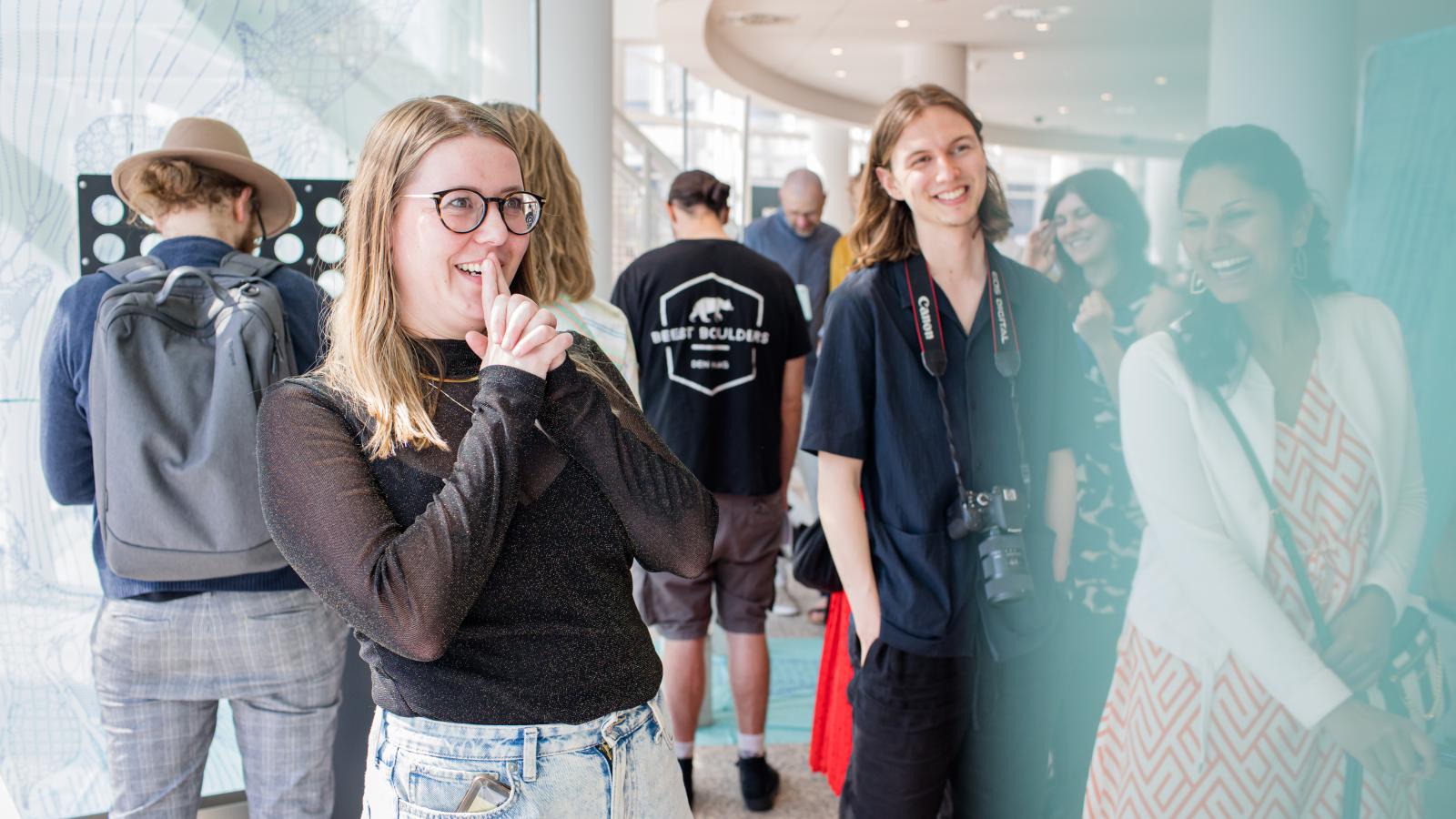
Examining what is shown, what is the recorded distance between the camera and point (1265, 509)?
38.5 inches

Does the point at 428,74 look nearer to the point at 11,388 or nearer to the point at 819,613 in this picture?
the point at 11,388

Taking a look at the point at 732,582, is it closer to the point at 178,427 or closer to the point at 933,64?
the point at 178,427

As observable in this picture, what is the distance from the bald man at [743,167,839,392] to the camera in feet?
19.1

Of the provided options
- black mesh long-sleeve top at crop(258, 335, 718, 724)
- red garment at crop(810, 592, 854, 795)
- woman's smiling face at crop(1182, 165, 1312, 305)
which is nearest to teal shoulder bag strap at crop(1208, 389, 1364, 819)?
woman's smiling face at crop(1182, 165, 1312, 305)

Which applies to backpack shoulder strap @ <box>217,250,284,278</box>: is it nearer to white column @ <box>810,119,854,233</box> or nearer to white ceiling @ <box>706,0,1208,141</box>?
white ceiling @ <box>706,0,1208,141</box>

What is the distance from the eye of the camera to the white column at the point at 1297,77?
845mm

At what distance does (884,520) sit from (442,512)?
982 millimetres

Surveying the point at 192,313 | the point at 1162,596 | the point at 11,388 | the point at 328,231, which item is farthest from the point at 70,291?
the point at 1162,596

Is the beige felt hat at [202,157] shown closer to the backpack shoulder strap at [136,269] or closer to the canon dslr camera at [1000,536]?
the backpack shoulder strap at [136,269]

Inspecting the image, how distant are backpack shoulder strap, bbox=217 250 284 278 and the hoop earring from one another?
6.02 ft

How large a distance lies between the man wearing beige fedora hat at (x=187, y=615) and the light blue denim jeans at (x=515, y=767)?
82cm

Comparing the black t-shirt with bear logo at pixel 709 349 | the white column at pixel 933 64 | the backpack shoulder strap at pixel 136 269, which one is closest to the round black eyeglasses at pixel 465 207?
the backpack shoulder strap at pixel 136 269

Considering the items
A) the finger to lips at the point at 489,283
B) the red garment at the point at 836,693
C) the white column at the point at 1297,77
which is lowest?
the red garment at the point at 836,693

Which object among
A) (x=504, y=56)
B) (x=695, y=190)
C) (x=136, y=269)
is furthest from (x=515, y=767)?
(x=504, y=56)
